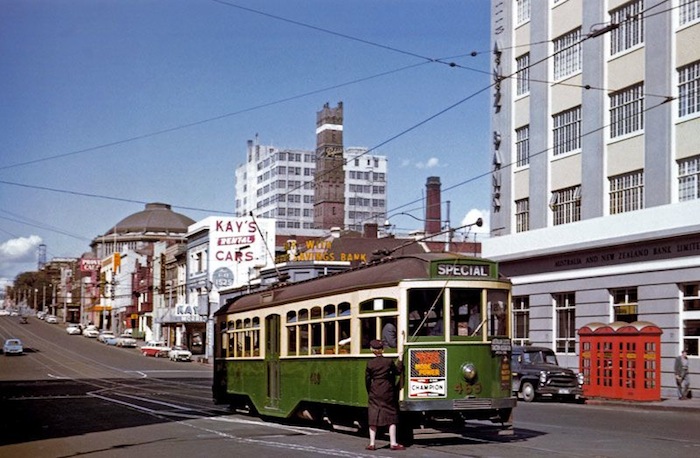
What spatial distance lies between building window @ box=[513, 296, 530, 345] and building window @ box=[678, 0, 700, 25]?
1347 cm

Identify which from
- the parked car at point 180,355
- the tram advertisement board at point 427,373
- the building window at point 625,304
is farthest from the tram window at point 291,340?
the parked car at point 180,355

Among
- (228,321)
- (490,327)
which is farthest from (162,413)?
(490,327)

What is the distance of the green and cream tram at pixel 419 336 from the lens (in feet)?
53.0

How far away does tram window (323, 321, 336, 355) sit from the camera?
1839 centimetres

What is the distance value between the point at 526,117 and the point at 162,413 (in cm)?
2311

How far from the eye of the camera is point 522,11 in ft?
142

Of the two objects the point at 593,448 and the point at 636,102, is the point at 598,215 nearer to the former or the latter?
the point at 636,102

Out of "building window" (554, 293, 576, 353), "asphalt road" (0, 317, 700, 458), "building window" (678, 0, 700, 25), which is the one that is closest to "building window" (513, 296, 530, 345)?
"building window" (554, 293, 576, 353)

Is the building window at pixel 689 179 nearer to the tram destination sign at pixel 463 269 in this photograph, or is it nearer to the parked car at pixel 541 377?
the parked car at pixel 541 377

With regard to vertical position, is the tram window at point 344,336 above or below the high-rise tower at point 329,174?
below

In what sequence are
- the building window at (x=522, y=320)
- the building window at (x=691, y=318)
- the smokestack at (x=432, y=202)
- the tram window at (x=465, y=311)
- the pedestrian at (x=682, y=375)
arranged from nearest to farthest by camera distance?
the tram window at (x=465, y=311) → the pedestrian at (x=682, y=375) → the building window at (x=691, y=318) → the building window at (x=522, y=320) → the smokestack at (x=432, y=202)

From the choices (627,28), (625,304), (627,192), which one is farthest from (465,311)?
(627,28)

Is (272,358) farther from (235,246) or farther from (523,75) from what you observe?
(235,246)

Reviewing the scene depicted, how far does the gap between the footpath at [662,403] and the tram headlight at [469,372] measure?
13759mm
